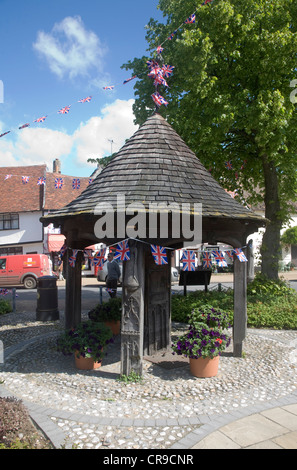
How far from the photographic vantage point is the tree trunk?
1269cm

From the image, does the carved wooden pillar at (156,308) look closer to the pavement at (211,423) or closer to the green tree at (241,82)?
the pavement at (211,423)

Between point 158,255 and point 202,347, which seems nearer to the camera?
point 202,347

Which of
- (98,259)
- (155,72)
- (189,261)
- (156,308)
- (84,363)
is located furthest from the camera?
(156,308)

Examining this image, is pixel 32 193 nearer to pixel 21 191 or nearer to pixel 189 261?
pixel 21 191

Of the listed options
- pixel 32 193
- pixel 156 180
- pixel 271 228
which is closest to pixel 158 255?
pixel 156 180

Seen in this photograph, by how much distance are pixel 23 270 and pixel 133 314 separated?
17.9m

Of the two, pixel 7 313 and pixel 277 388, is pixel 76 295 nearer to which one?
pixel 277 388

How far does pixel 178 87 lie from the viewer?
12.1m

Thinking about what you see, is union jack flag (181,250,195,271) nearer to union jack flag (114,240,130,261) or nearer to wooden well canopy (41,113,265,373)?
wooden well canopy (41,113,265,373)

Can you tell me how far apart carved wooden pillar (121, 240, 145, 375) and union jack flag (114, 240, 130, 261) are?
81 millimetres

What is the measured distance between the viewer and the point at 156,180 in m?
6.43

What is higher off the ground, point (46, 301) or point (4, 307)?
point (46, 301)
